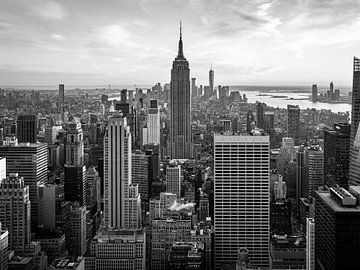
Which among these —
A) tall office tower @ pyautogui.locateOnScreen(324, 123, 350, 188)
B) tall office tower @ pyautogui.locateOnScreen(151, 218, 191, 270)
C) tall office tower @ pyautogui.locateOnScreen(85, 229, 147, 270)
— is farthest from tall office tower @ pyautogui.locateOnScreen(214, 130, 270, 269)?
tall office tower @ pyautogui.locateOnScreen(85, 229, 147, 270)

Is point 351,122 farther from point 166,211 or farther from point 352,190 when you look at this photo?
point 166,211

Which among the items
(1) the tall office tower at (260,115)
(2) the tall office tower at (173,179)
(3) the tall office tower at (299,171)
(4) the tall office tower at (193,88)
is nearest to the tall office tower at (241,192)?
(1) the tall office tower at (260,115)

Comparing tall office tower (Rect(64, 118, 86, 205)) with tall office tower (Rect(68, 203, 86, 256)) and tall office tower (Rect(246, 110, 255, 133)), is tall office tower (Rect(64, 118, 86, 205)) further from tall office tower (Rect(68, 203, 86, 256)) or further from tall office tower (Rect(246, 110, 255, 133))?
tall office tower (Rect(246, 110, 255, 133))

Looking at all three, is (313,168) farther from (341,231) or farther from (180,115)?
(180,115)

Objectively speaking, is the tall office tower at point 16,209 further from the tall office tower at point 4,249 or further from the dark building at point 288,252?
the dark building at point 288,252

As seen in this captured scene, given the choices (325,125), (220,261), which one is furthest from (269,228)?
(325,125)

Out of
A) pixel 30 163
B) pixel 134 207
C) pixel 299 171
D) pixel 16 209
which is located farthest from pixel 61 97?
pixel 299 171
